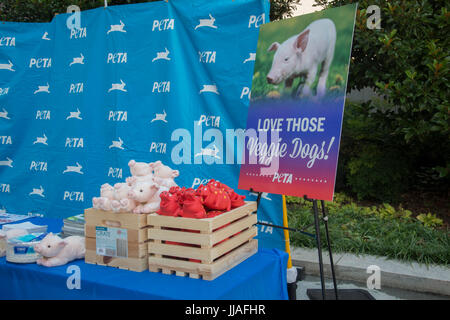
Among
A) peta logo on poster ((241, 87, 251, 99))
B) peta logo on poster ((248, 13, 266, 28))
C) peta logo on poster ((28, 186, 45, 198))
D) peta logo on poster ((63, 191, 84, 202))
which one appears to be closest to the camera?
peta logo on poster ((248, 13, 266, 28))

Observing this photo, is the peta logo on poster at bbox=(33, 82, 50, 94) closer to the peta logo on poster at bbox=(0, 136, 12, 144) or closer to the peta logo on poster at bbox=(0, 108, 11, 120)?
the peta logo on poster at bbox=(0, 108, 11, 120)

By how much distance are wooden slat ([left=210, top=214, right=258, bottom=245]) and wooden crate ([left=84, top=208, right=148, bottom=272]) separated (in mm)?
355

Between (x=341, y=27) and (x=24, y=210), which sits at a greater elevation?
(x=341, y=27)

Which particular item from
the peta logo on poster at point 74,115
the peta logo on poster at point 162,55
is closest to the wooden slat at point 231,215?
the peta logo on poster at point 162,55

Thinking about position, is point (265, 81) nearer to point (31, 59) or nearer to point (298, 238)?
point (298, 238)

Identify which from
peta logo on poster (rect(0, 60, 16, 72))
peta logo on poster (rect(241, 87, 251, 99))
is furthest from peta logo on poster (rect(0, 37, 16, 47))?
peta logo on poster (rect(241, 87, 251, 99))

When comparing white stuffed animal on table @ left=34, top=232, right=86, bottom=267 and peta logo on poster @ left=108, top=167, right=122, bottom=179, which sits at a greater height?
peta logo on poster @ left=108, top=167, right=122, bottom=179

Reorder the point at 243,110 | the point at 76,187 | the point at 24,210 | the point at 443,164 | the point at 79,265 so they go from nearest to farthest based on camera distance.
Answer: the point at 79,265 < the point at 243,110 < the point at 76,187 < the point at 24,210 < the point at 443,164

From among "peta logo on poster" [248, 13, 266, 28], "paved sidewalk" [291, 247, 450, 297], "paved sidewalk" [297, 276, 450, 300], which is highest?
"peta logo on poster" [248, 13, 266, 28]

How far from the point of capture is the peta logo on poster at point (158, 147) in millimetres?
3478

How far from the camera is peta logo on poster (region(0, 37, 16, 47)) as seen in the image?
428 centimetres

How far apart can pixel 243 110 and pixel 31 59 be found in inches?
100.0

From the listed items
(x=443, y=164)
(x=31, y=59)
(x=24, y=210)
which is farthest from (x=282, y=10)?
(x=24, y=210)

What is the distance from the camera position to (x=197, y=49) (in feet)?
10.9
